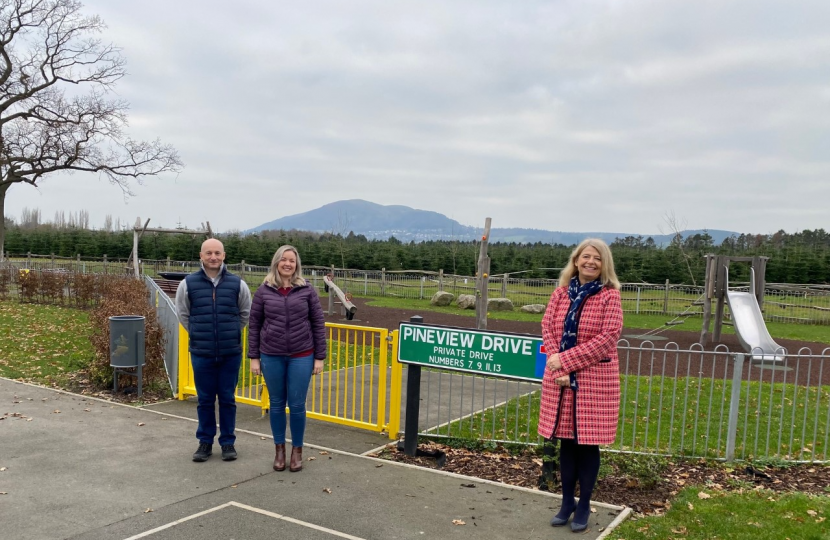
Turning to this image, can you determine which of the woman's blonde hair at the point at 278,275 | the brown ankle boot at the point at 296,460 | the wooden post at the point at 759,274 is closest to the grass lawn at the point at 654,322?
the wooden post at the point at 759,274

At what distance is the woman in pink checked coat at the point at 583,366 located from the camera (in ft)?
13.2

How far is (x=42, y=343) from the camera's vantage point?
40.3ft

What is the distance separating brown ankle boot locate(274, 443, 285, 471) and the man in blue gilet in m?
0.47

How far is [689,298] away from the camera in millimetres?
25594

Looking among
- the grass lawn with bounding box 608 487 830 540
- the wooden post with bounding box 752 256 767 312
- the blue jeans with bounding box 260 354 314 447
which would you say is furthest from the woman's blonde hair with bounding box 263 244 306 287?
the wooden post with bounding box 752 256 767 312

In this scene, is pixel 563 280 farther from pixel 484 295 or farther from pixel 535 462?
pixel 484 295

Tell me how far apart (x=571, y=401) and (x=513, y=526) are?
0.95m

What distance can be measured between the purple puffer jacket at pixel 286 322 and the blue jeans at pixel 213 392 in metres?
0.48

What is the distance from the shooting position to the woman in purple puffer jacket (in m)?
5.11

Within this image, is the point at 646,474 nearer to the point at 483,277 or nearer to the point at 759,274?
the point at 483,277

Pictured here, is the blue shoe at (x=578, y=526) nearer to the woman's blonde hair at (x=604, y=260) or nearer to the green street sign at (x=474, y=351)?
the green street sign at (x=474, y=351)

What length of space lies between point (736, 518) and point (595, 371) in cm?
153

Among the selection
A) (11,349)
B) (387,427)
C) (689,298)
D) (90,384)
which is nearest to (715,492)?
(387,427)

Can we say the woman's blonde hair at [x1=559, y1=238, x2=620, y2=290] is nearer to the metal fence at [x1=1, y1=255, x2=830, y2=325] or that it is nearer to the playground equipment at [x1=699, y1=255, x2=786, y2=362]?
the playground equipment at [x1=699, y1=255, x2=786, y2=362]
